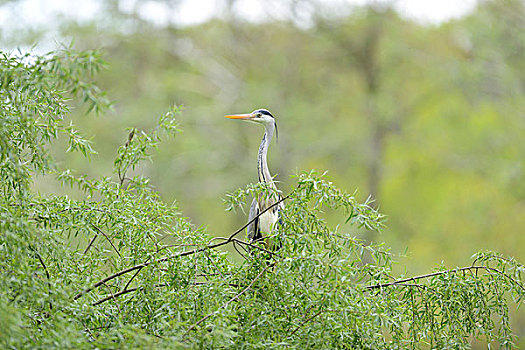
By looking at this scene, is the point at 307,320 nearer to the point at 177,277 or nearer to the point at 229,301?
the point at 229,301

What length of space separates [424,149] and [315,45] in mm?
3724

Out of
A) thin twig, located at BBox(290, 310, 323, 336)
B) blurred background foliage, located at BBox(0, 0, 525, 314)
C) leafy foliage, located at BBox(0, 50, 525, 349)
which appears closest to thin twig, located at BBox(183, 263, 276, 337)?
leafy foliage, located at BBox(0, 50, 525, 349)

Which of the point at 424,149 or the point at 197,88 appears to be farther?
the point at 197,88

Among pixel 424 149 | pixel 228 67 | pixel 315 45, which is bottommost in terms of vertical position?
pixel 424 149

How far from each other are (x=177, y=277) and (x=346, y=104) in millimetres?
12796

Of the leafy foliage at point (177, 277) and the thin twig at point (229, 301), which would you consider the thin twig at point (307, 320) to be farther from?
the thin twig at point (229, 301)

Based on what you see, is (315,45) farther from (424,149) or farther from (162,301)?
(162,301)

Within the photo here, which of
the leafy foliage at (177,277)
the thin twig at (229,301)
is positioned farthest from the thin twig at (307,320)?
the thin twig at (229,301)

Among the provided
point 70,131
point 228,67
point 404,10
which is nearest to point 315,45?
point 404,10

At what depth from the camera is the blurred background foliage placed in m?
12.5

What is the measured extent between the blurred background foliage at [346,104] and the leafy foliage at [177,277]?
A: 9.25 m

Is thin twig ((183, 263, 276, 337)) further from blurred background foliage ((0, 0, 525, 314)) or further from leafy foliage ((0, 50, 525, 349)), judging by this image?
blurred background foliage ((0, 0, 525, 314))

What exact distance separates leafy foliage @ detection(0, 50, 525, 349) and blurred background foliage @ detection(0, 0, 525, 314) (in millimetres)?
9255

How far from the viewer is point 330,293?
2.50 m
